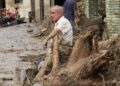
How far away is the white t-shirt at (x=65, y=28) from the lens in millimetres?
8875

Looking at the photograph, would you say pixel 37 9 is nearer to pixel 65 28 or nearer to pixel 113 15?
pixel 113 15

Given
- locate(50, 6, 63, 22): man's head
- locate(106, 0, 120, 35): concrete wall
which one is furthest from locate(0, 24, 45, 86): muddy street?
locate(106, 0, 120, 35): concrete wall

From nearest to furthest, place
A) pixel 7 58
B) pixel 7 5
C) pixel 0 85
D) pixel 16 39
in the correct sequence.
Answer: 1. pixel 0 85
2. pixel 7 58
3. pixel 16 39
4. pixel 7 5

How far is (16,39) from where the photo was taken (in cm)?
2005

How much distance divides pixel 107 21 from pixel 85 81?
663cm

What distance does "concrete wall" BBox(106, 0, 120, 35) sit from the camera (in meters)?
14.1

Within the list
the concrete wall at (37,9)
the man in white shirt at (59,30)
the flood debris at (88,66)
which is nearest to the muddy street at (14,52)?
the man in white shirt at (59,30)

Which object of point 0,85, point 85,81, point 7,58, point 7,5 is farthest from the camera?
point 7,5

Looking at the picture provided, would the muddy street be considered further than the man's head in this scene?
Yes

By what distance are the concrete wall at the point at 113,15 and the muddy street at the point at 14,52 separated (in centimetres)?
223

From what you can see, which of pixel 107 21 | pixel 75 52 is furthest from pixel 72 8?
pixel 75 52

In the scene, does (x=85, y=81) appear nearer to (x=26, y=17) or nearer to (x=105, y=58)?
(x=105, y=58)

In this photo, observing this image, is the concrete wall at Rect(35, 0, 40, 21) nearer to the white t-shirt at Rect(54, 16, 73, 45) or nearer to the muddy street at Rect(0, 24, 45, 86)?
the muddy street at Rect(0, 24, 45, 86)

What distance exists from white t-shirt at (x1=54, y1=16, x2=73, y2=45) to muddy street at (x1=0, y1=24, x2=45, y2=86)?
1.05 meters
